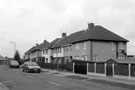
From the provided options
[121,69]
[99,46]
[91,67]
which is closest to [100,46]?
[99,46]

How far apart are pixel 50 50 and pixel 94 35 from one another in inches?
984

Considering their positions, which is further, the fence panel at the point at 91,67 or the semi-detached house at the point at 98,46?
the semi-detached house at the point at 98,46

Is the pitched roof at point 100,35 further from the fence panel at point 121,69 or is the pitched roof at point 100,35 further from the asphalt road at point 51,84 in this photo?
the asphalt road at point 51,84

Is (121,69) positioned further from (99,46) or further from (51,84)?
(99,46)

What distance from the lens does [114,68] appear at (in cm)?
2559

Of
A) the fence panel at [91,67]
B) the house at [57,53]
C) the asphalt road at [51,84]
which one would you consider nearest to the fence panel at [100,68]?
the fence panel at [91,67]

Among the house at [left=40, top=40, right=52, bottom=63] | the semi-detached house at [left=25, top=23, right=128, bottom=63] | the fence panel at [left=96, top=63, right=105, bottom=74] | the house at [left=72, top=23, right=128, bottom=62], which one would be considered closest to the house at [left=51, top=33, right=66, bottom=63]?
the house at [left=40, top=40, right=52, bottom=63]

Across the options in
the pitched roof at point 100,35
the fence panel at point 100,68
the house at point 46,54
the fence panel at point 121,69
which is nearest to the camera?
the fence panel at point 121,69

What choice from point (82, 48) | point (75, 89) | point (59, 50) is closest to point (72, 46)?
point (82, 48)

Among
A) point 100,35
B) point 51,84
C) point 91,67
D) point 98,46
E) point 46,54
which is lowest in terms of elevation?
point 51,84

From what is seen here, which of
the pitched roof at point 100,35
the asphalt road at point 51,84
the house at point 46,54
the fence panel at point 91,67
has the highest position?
the pitched roof at point 100,35

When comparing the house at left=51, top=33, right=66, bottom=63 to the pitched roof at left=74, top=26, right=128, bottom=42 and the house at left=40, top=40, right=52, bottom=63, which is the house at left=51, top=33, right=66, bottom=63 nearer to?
the house at left=40, top=40, right=52, bottom=63

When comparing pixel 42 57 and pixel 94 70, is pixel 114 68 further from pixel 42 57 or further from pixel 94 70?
pixel 42 57

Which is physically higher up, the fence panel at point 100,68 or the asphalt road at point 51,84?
the fence panel at point 100,68
